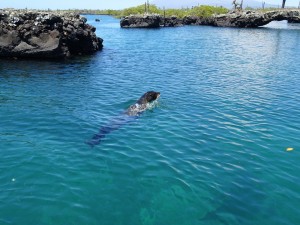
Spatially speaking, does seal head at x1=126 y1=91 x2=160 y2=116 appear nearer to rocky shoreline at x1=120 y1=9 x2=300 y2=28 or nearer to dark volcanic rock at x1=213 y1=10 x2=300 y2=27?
rocky shoreline at x1=120 y1=9 x2=300 y2=28

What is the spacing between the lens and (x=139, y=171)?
1403cm

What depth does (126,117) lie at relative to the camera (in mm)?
20438

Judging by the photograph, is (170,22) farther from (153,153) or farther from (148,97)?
(153,153)

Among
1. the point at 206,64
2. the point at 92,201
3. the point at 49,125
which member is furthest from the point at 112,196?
the point at 206,64

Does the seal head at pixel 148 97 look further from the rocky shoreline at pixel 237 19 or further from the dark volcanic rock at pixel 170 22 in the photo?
the dark volcanic rock at pixel 170 22

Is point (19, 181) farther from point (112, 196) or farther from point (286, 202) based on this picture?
point (286, 202)

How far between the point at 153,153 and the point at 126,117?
5226 mm

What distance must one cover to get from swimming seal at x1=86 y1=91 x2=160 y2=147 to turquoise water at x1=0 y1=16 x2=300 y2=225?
0.44m

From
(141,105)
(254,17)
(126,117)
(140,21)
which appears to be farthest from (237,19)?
(126,117)

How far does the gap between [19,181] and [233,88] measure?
19.5m

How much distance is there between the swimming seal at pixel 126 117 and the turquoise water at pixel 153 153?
1.45ft

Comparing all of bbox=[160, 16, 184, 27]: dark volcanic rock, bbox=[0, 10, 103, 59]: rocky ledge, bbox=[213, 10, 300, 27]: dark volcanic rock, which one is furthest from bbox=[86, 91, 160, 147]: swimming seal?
bbox=[160, 16, 184, 27]: dark volcanic rock

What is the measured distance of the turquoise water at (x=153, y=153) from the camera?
11555mm

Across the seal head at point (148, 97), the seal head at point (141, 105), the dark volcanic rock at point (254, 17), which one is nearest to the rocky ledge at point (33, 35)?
the seal head at point (148, 97)
